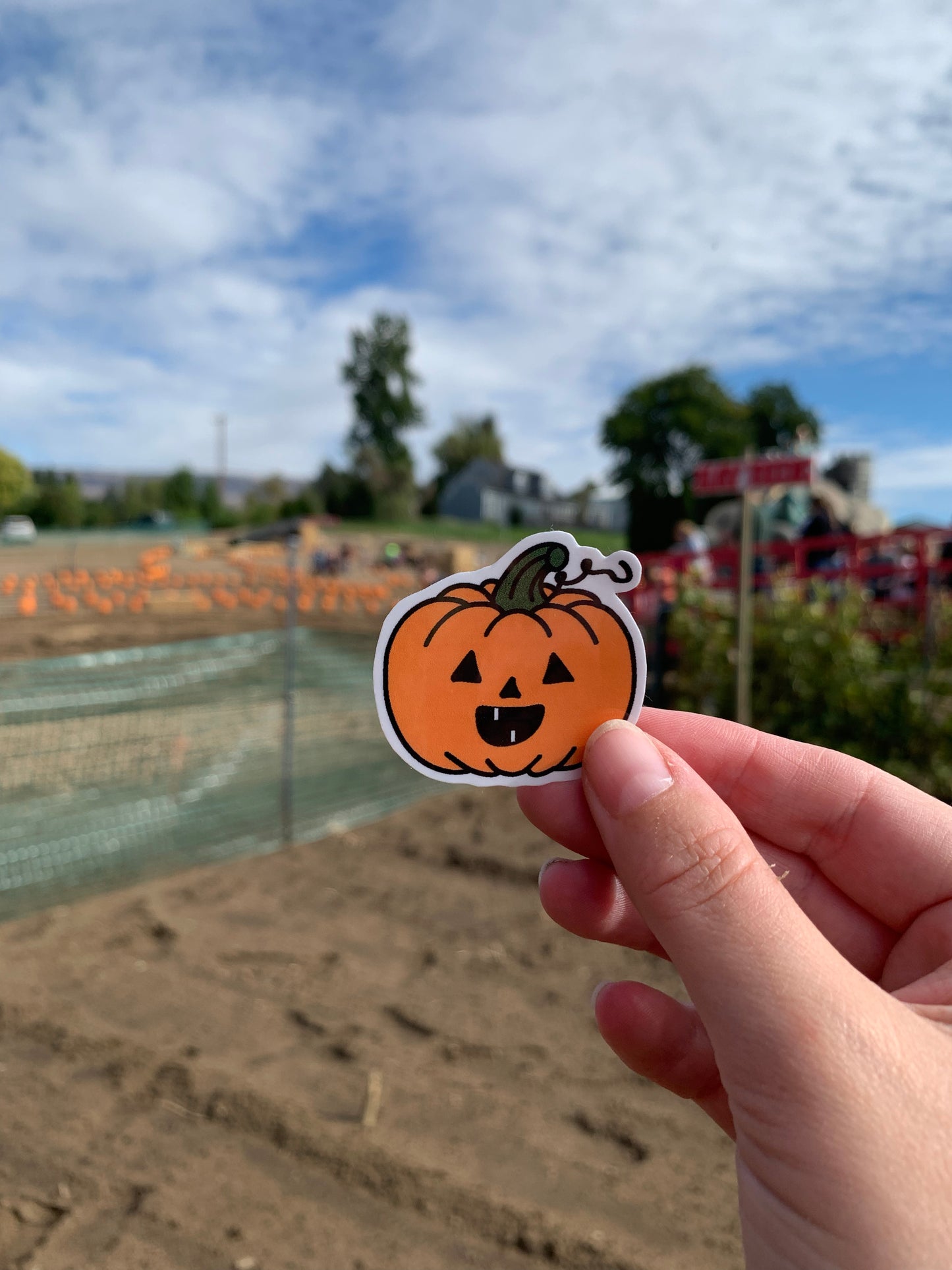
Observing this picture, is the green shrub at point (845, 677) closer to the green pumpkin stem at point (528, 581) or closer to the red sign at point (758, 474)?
the red sign at point (758, 474)

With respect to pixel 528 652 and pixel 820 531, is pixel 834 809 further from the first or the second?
pixel 820 531

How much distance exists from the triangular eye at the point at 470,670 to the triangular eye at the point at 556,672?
10 cm

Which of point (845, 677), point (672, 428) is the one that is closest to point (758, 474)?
point (845, 677)

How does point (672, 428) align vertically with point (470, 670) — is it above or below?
above

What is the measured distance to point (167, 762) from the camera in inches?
196

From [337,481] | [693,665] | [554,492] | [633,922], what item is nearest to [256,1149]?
[633,922]

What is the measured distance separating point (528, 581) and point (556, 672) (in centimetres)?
14

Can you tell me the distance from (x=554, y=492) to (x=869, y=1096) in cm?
6633

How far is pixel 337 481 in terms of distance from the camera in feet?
176

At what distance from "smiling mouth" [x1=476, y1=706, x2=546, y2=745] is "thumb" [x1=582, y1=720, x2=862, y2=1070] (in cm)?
13

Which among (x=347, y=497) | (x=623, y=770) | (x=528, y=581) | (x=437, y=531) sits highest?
(x=347, y=497)

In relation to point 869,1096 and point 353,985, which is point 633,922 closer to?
point 869,1096

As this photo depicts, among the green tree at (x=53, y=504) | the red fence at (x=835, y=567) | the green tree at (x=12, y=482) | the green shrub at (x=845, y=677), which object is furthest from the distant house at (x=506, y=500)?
the green shrub at (x=845, y=677)

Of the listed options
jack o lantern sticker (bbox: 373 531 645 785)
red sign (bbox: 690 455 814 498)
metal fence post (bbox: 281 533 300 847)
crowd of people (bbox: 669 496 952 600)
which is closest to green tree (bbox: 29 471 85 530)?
crowd of people (bbox: 669 496 952 600)
